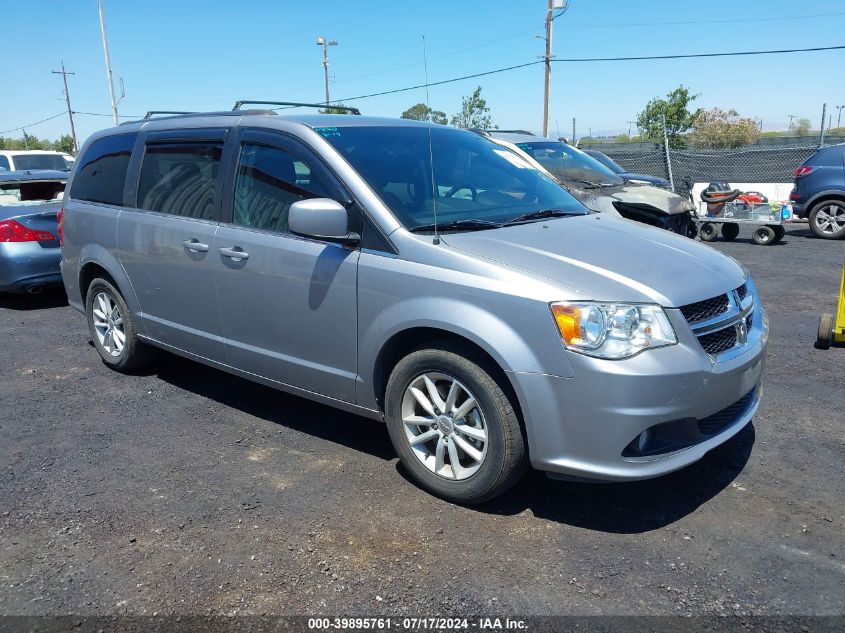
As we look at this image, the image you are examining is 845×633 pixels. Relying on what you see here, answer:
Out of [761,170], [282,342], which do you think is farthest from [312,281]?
[761,170]

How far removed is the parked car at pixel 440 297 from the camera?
9.82 feet

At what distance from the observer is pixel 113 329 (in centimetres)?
551

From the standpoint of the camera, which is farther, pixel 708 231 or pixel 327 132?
pixel 708 231

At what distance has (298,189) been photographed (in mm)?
3941

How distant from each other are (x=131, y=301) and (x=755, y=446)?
4.28 m

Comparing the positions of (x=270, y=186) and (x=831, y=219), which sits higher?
(x=270, y=186)

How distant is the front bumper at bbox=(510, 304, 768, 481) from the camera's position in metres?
2.91

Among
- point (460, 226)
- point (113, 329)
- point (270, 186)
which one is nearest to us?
point (460, 226)

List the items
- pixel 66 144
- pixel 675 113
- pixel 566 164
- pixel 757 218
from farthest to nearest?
pixel 66 144 < pixel 675 113 < pixel 757 218 < pixel 566 164

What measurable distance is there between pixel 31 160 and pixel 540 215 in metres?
18.7

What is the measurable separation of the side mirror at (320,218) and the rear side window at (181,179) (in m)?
1.11

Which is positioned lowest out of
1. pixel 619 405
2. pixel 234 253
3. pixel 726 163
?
pixel 619 405

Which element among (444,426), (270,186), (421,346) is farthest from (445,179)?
(444,426)

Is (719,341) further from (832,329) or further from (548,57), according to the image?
(548,57)
